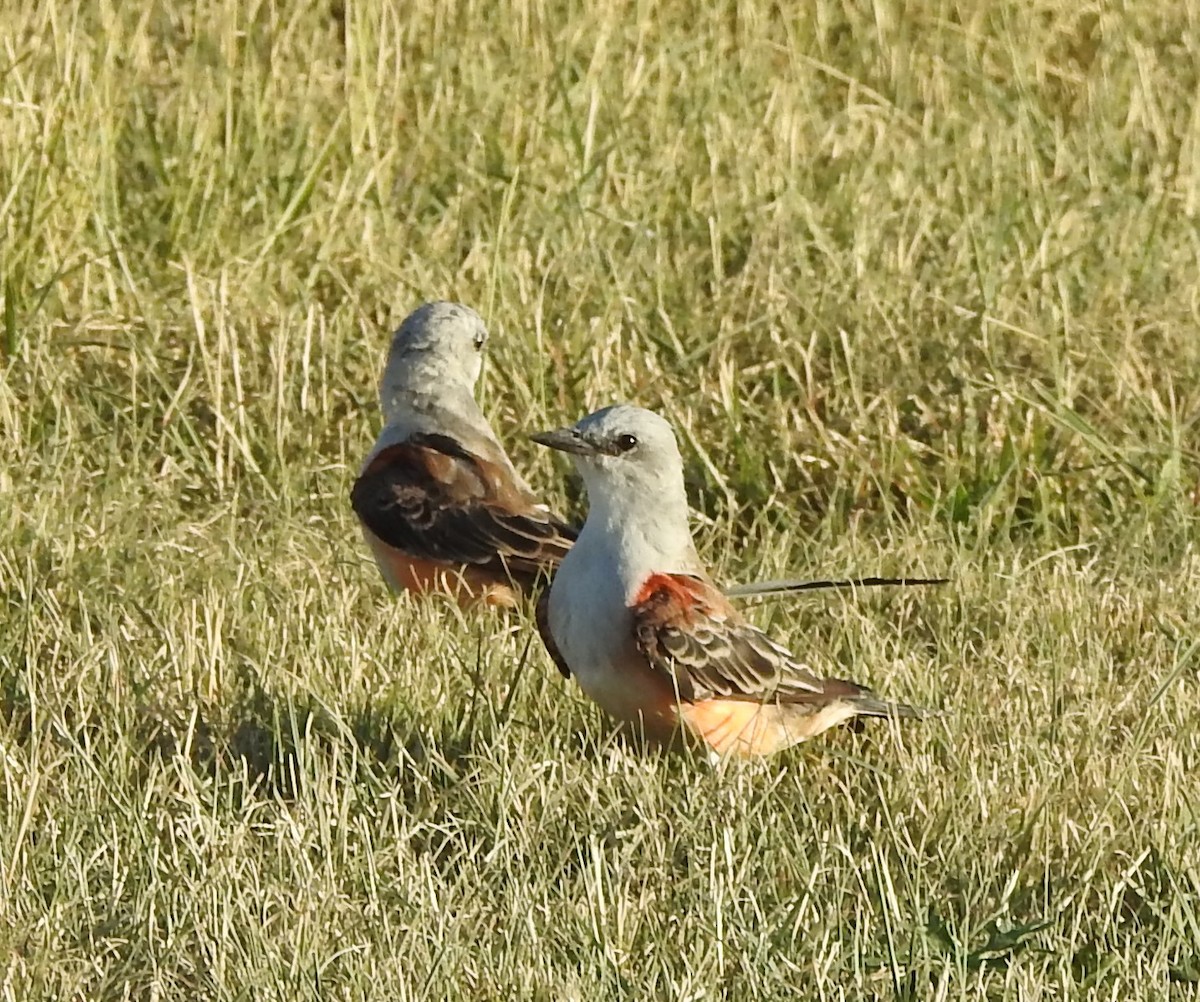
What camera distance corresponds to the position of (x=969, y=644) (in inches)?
232

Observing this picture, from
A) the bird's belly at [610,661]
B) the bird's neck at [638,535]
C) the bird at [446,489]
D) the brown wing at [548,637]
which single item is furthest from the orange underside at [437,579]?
the bird's belly at [610,661]

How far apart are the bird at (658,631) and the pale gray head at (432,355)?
173 cm

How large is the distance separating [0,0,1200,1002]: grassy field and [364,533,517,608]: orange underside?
116 mm

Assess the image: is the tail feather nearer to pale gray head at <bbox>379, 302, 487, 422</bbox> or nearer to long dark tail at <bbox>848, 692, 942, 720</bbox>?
long dark tail at <bbox>848, 692, 942, 720</bbox>

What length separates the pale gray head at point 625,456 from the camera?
5.28 meters

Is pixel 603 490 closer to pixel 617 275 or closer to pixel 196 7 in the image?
pixel 617 275

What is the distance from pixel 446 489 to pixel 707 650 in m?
1.85

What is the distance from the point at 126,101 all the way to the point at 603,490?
4224 millimetres

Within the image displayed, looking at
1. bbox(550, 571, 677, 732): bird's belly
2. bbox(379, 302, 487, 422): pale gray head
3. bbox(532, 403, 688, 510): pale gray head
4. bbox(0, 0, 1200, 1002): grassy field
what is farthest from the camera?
bbox(379, 302, 487, 422): pale gray head

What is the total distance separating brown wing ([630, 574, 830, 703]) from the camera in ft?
16.4

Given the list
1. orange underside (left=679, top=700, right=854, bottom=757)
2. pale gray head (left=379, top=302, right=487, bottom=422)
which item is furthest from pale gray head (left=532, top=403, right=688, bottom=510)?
pale gray head (left=379, top=302, right=487, bottom=422)

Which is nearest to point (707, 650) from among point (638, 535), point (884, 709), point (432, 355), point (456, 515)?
point (638, 535)

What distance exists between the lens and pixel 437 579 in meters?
6.50

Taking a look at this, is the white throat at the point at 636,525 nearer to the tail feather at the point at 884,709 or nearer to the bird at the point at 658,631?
the bird at the point at 658,631
